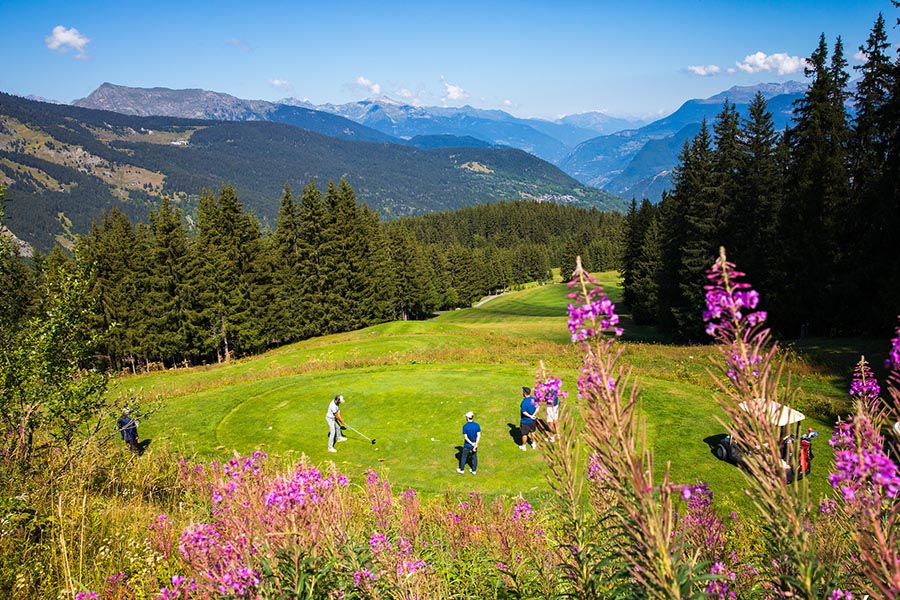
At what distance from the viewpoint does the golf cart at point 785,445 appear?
241 centimetres

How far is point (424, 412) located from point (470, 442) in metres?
5.16

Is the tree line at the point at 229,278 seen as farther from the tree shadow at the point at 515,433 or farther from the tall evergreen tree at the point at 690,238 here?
the tree shadow at the point at 515,433

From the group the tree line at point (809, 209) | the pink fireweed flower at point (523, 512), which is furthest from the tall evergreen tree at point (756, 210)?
the pink fireweed flower at point (523, 512)

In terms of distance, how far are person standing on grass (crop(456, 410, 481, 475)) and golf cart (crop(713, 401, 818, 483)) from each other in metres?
5.64

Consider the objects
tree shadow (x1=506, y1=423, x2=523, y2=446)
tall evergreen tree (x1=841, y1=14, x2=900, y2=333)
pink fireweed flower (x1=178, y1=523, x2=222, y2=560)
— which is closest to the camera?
pink fireweed flower (x1=178, y1=523, x2=222, y2=560)

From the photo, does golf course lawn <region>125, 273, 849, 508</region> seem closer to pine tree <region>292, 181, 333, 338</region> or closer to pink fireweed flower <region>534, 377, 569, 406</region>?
pink fireweed flower <region>534, 377, 569, 406</region>

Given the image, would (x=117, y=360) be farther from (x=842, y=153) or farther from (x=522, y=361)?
(x=842, y=153)

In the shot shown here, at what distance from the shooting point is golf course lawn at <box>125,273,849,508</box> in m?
12.6

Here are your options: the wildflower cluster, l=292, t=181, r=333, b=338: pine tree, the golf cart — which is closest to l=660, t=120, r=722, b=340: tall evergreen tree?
the golf cart

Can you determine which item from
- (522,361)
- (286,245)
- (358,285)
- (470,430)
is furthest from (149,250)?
(470,430)

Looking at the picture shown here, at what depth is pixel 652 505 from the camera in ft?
7.67

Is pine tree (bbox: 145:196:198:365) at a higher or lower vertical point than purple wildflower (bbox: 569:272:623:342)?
lower

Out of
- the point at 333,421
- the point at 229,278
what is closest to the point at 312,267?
the point at 229,278

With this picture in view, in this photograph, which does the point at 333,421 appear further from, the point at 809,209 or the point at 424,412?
the point at 809,209
